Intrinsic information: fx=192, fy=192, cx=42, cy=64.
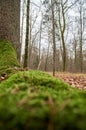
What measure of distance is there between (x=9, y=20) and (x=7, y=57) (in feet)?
4.92

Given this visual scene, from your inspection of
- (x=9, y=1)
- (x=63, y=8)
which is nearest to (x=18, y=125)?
(x=9, y=1)

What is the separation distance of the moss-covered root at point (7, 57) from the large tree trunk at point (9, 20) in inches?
9.8

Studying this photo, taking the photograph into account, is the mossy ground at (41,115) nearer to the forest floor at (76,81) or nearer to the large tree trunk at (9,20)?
the large tree trunk at (9,20)

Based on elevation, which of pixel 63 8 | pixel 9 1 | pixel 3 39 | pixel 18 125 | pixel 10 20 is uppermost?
pixel 63 8

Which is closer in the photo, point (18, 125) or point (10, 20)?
point (18, 125)

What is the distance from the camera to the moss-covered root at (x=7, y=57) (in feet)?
14.9

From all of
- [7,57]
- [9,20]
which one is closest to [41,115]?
[7,57]

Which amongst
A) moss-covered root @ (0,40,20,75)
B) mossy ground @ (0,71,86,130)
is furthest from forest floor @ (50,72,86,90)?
mossy ground @ (0,71,86,130)

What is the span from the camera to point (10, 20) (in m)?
6.06

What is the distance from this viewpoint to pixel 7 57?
5148 mm

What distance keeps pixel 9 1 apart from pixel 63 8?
Answer: 1776 cm

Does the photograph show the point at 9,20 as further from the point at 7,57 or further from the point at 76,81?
the point at 76,81

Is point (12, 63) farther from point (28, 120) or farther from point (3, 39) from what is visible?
point (28, 120)

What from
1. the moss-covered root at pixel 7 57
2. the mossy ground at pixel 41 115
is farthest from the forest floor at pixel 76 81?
the mossy ground at pixel 41 115
